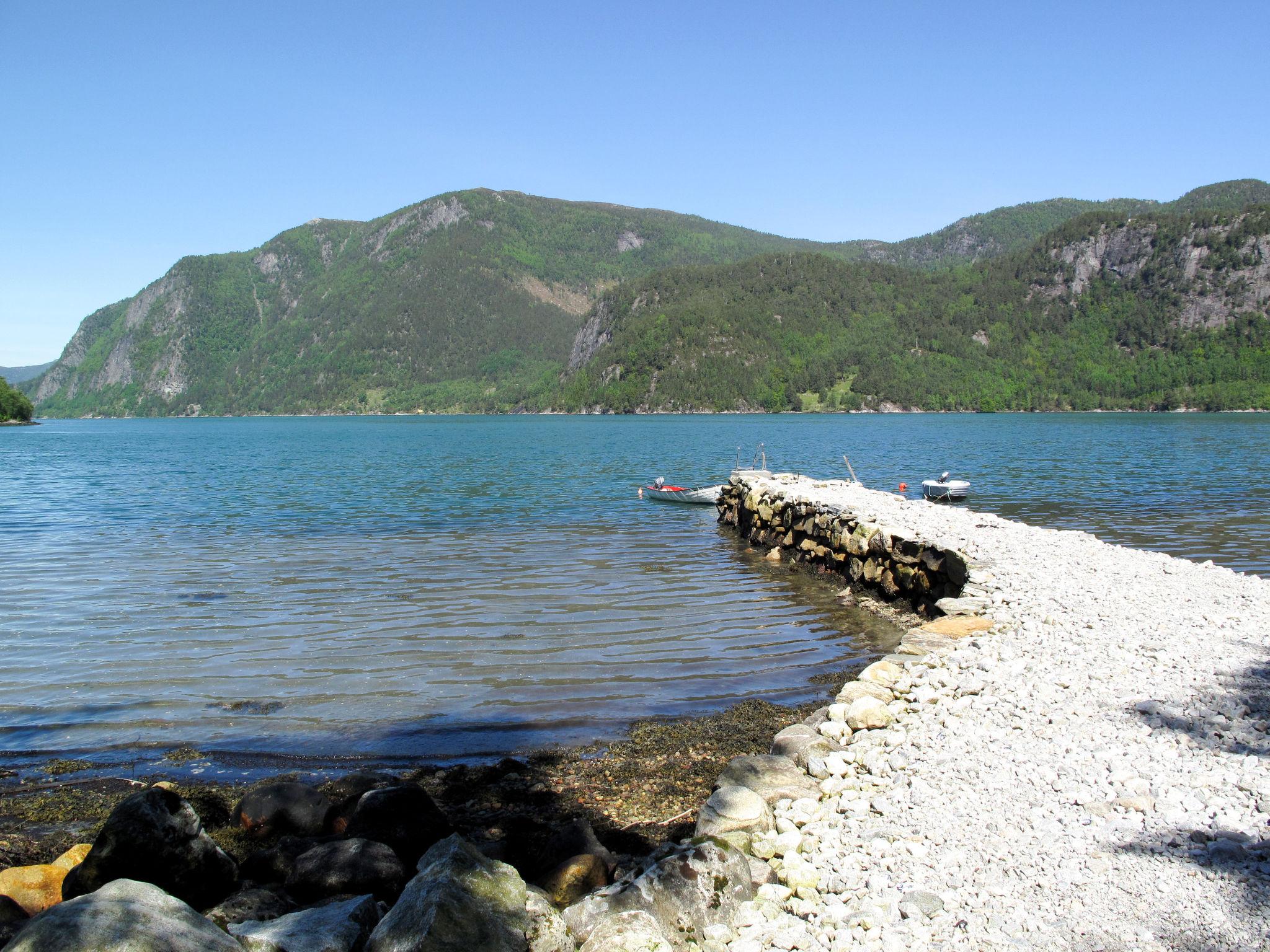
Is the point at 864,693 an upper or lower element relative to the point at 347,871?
upper

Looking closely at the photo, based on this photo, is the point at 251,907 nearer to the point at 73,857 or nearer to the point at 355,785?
the point at 73,857

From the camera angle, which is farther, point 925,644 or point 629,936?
point 925,644

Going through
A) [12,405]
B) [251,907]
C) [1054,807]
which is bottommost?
[251,907]

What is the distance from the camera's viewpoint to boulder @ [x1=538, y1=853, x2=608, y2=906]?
5852 millimetres

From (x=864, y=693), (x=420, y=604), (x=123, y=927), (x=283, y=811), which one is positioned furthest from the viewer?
(x=420, y=604)

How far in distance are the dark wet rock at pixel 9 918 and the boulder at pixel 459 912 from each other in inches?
16.6

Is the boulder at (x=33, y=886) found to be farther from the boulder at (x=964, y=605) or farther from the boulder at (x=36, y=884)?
the boulder at (x=964, y=605)

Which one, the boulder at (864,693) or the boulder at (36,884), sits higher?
the boulder at (864,693)

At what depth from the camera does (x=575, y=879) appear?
595cm

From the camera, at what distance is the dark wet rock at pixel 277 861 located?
648 centimetres

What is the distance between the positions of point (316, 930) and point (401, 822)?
6.02 ft

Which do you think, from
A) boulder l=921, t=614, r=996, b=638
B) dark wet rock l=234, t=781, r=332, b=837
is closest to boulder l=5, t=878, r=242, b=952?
dark wet rock l=234, t=781, r=332, b=837

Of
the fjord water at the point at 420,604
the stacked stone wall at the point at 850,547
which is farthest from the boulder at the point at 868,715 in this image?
the stacked stone wall at the point at 850,547

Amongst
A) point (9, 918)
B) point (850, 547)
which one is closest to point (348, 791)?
point (9, 918)
